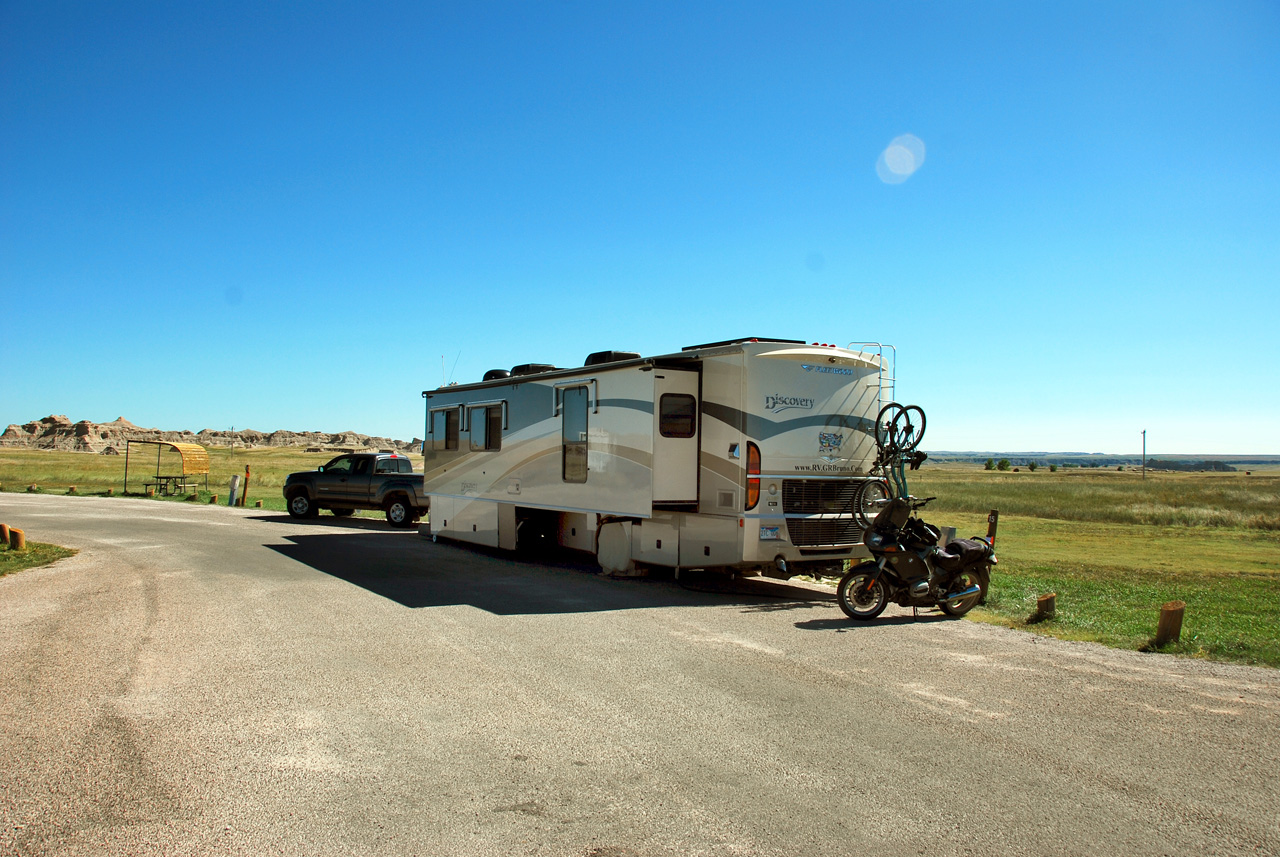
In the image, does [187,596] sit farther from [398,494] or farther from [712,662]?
[398,494]

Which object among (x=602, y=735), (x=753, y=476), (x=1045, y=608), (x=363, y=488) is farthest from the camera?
(x=363, y=488)

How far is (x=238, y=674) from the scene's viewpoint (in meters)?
6.42

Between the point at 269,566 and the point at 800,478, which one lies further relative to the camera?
the point at 269,566

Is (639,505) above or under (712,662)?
above

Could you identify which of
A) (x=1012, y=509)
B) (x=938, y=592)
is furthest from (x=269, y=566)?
(x=1012, y=509)

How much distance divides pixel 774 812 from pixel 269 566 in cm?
1047

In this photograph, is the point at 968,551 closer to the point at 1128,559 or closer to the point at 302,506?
the point at 1128,559

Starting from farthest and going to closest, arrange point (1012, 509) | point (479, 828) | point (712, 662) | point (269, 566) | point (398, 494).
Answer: point (1012, 509)
point (398, 494)
point (269, 566)
point (712, 662)
point (479, 828)

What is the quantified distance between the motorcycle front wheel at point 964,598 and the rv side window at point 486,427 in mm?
7757

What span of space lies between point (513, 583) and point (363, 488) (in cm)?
1135

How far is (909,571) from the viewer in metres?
9.20

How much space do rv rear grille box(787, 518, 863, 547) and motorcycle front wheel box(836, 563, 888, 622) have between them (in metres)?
1.33

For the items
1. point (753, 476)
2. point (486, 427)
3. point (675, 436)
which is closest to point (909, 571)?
point (753, 476)

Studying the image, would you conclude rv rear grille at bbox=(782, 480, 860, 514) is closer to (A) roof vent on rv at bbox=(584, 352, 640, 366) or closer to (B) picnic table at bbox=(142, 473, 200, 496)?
(A) roof vent on rv at bbox=(584, 352, 640, 366)
